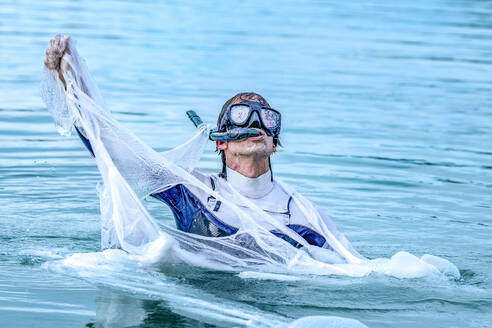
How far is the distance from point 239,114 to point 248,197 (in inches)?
21.2

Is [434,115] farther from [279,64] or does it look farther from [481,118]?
[279,64]

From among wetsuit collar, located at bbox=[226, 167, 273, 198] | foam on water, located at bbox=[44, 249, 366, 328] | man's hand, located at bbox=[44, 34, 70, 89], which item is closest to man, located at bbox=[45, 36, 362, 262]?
wetsuit collar, located at bbox=[226, 167, 273, 198]

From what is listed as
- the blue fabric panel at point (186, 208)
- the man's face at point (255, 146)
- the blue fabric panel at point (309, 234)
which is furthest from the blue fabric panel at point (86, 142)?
the blue fabric panel at point (309, 234)

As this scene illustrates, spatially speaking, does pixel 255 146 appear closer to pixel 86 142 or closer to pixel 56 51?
pixel 86 142

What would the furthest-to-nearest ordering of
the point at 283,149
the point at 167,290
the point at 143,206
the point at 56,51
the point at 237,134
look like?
the point at 283,149
the point at 237,134
the point at 143,206
the point at 56,51
the point at 167,290

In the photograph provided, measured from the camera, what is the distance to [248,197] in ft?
22.5

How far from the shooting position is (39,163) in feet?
34.7

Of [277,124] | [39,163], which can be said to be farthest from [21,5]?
[277,124]

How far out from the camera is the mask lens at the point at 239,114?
265 inches

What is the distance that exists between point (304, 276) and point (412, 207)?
10.4 feet

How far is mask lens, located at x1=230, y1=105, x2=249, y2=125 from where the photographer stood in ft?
22.0

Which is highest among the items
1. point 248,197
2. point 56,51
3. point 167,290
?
point 56,51

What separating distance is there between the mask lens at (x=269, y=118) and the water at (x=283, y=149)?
953 mm

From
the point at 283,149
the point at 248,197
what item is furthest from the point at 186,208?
the point at 283,149
